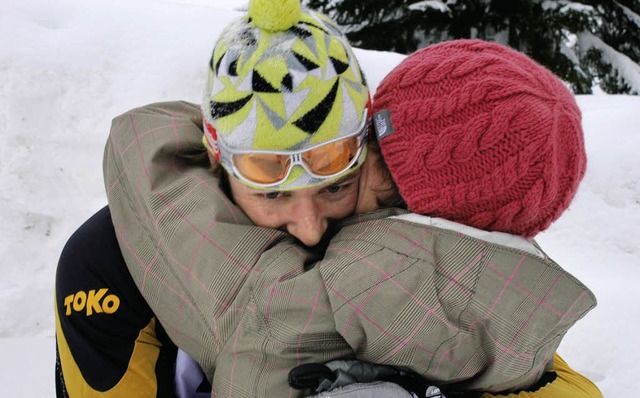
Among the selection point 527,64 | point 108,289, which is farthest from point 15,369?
point 527,64

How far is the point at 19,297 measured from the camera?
9.06 ft

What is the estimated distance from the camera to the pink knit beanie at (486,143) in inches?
45.9

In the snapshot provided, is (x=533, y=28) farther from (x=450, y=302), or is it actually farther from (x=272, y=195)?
(x=450, y=302)

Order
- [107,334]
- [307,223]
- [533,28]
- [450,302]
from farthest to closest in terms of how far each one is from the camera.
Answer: [533,28] → [107,334] → [307,223] → [450,302]

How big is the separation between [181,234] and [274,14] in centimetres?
51

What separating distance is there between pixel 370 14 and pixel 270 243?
514cm

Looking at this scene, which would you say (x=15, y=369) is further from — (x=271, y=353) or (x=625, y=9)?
(x=625, y=9)

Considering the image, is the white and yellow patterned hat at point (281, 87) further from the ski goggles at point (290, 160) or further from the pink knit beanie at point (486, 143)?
the pink knit beanie at point (486, 143)

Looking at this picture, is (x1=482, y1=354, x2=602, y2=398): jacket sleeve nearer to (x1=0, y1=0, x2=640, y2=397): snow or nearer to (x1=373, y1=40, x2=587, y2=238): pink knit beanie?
(x1=373, y1=40, x2=587, y2=238): pink knit beanie

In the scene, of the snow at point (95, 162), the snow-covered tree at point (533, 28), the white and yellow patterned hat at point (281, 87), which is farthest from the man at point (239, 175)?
the snow-covered tree at point (533, 28)

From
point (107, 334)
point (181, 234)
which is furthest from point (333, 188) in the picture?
point (107, 334)

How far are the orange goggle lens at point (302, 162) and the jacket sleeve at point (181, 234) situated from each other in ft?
0.29

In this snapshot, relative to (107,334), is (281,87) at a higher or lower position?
higher

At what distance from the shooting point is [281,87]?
1.27m
